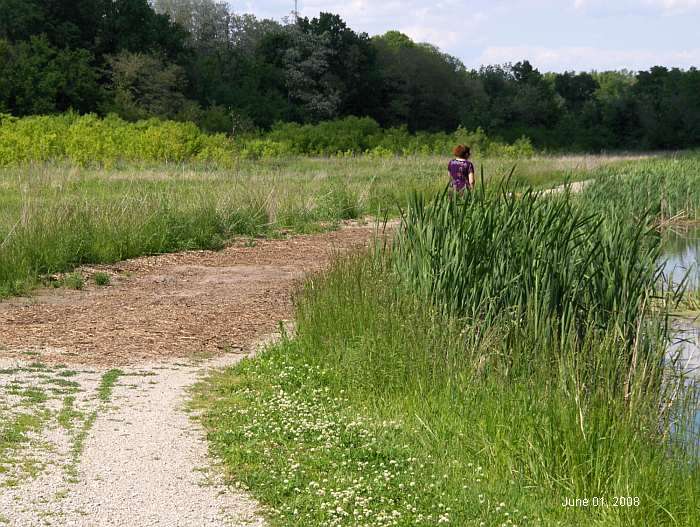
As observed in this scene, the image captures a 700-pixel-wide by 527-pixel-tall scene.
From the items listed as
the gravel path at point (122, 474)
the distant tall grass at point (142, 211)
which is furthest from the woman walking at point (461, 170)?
the gravel path at point (122, 474)

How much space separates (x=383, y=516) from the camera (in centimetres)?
474

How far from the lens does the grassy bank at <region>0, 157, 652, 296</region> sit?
40.0 ft

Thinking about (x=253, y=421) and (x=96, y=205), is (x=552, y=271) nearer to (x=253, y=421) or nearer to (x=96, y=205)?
(x=253, y=421)

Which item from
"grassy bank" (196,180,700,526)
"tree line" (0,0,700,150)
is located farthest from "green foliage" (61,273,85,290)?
"tree line" (0,0,700,150)

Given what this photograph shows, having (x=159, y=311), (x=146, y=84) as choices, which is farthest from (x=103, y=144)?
(x=146, y=84)

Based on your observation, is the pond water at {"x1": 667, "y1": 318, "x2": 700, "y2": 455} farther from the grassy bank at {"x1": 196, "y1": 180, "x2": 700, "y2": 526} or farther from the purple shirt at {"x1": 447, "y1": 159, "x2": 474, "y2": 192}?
the purple shirt at {"x1": 447, "y1": 159, "x2": 474, "y2": 192}

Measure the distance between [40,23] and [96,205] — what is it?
128ft

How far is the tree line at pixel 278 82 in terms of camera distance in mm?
45844

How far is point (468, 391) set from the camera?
6242mm

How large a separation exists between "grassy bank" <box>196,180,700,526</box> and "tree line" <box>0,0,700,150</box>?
34.6 meters

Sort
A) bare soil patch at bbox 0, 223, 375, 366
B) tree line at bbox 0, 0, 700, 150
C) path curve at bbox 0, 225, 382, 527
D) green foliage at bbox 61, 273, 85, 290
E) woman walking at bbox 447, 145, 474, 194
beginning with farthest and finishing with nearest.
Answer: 1. tree line at bbox 0, 0, 700, 150
2. woman walking at bbox 447, 145, 474, 194
3. green foliage at bbox 61, 273, 85, 290
4. bare soil patch at bbox 0, 223, 375, 366
5. path curve at bbox 0, 225, 382, 527

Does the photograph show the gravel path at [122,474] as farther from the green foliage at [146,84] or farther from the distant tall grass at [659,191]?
the green foliage at [146,84]

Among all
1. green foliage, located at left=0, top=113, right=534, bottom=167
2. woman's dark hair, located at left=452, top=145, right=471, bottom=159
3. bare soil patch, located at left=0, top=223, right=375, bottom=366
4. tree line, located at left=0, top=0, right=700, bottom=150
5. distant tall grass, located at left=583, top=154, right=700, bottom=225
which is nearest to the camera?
bare soil patch, located at left=0, top=223, right=375, bottom=366

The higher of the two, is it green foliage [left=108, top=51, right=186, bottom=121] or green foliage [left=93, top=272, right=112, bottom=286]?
green foliage [left=108, top=51, right=186, bottom=121]
